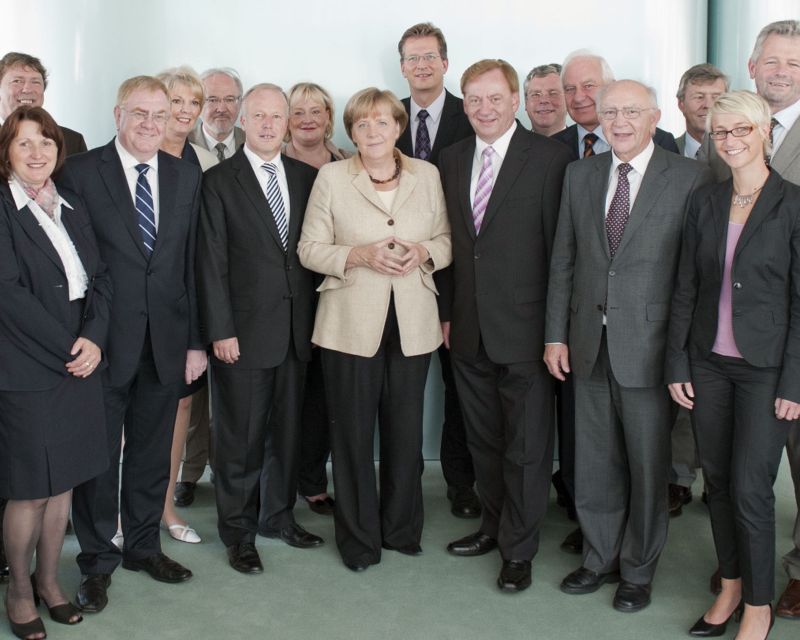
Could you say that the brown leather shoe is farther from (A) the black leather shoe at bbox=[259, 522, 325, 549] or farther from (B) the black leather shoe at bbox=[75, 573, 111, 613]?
(B) the black leather shoe at bbox=[75, 573, 111, 613]

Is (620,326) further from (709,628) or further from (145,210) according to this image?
(145,210)

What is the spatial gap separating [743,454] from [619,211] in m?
0.93

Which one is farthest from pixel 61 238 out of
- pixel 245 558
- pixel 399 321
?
pixel 245 558

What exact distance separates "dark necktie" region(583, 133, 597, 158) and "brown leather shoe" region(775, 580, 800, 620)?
1.98m

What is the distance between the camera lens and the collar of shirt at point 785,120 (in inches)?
142

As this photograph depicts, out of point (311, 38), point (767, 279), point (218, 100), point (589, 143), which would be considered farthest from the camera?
point (311, 38)

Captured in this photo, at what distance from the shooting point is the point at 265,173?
382cm

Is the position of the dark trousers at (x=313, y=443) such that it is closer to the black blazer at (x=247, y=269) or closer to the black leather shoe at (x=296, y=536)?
the black leather shoe at (x=296, y=536)

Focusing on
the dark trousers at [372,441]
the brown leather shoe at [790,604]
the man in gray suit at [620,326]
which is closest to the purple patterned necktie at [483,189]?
the man in gray suit at [620,326]

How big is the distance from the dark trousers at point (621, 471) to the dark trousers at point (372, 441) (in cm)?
67

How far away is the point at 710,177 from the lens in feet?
→ 11.0

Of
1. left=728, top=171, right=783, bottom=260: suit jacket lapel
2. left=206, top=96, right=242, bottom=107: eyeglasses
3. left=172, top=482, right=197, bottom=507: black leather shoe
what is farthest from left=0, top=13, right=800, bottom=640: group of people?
left=206, top=96, right=242, bottom=107: eyeglasses

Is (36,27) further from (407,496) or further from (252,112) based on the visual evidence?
(407,496)

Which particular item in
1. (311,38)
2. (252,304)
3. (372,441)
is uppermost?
(311,38)
